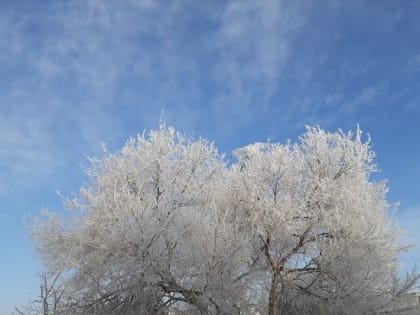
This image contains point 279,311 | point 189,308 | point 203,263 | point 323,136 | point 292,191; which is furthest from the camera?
point 323,136

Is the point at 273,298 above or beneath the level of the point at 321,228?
beneath

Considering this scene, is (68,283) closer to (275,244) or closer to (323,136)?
(275,244)

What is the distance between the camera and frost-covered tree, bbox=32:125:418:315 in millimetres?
16188

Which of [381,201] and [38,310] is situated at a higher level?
[381,201]

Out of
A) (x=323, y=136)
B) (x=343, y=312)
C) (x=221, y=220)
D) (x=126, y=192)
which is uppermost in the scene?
(x=323, y=136)

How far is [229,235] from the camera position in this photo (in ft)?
53.5

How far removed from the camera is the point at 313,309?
18.7m

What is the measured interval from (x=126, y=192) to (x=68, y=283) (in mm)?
3488

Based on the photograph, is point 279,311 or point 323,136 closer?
point 279,311

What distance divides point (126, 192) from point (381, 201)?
33.3 ft

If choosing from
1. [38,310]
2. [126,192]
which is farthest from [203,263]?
[38,310]

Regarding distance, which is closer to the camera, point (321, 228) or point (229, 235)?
point (229, 235)

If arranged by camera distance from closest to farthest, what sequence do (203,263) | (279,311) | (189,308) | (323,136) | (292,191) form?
1. (203,263)
2. (189,308)
3. (279,311)
4. (292,191)
5. (323,136)

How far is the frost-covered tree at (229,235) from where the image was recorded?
16.2 meters
